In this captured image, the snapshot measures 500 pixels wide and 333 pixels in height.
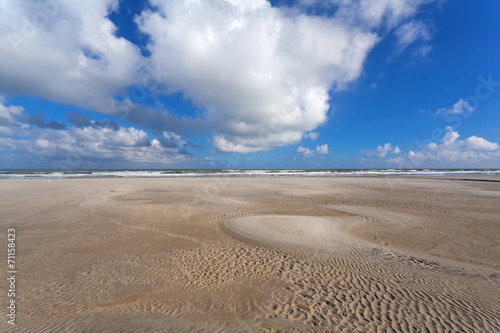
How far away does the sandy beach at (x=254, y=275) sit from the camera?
13.5 feet

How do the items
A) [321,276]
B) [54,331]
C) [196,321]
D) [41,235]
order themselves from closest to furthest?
[54,331] < [196,321] < [321,276] < [41,235]

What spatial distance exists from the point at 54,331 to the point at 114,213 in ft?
33.6

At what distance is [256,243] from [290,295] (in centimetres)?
346

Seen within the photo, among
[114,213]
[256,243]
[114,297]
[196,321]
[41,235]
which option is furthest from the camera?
[114,213]

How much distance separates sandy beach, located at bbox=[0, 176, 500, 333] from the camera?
13.5 ft

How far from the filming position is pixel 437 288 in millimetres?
5215

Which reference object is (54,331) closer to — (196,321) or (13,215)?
(196,321)

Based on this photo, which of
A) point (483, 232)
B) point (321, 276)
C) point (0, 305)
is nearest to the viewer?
point (0, 305)

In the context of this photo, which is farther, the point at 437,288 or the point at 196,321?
the point at 437,288

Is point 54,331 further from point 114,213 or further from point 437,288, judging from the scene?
point 114,213

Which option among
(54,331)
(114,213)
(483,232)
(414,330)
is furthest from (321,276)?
(114,213)

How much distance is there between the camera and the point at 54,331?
3.80 m

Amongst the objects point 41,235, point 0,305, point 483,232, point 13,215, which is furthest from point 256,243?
point 13,215

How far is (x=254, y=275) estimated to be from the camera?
5867 millimetres
